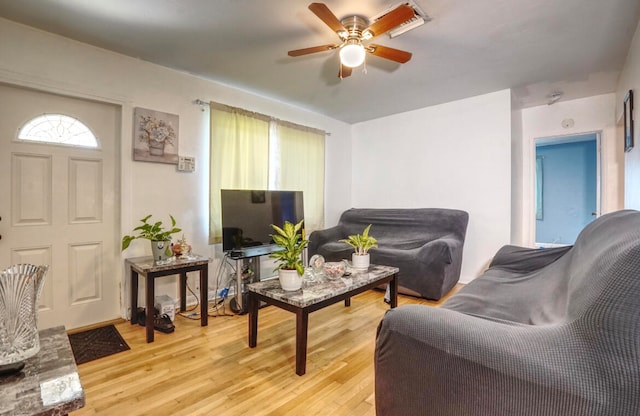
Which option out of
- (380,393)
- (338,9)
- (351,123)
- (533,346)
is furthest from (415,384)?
(351,123)

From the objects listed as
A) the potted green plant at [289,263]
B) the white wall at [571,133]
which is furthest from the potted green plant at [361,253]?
the white wall at [571,133]

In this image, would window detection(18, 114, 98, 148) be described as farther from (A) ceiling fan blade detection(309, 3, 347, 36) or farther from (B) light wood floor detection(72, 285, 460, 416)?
(A) ceiling fan blade detection(309, 3, 347, 36)

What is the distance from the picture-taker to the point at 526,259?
2574 millimetres

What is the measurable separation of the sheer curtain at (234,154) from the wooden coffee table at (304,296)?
4.62ft

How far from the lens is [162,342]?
2.38 meters

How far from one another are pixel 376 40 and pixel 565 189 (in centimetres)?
552

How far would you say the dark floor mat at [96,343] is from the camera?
7.09 ft

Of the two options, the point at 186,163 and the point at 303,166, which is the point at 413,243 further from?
the point at 186,163

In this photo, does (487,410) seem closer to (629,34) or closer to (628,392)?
(628,392)

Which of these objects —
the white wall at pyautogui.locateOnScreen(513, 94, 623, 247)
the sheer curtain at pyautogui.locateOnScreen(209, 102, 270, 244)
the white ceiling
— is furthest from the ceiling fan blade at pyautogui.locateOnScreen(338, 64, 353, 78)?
the white wall at pyautogui.locateOnScreen(513, 94, 623, 247)

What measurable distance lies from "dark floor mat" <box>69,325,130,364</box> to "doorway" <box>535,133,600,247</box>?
6.45 metres

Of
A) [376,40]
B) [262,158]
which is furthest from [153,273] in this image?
[376,40]

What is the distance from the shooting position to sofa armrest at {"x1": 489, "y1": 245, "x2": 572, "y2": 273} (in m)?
2.47

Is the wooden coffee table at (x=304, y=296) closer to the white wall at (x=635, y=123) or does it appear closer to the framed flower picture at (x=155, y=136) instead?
the framed flower picture at (x=155, y=136)
